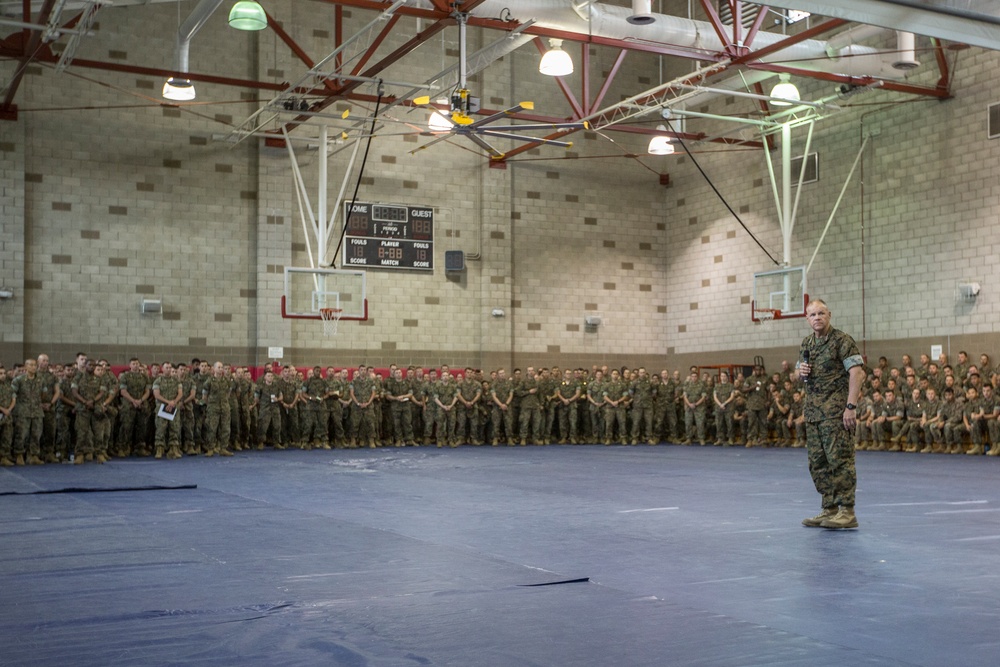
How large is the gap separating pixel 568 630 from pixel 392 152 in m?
21.1

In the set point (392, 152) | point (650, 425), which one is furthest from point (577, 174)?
point (650, 425)

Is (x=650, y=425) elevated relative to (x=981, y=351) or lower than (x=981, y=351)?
lower

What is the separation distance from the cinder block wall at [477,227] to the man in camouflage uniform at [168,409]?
4743 millimetres

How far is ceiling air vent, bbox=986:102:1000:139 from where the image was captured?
19172 mm

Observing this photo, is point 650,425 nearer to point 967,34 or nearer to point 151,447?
point 151,447

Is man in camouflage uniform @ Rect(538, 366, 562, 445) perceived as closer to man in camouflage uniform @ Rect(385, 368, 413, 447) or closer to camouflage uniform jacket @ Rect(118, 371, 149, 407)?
man in camouflage uniform @ Rect(385, 368, 413, 447)

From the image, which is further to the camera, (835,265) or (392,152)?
(392,152)

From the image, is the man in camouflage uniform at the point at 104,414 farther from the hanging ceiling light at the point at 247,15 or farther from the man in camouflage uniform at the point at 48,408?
the hanging ceiling light at the point at 247,15

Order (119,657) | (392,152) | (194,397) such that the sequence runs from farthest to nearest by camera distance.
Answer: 1. (392,152)
2. (194,397)
3. (119,657)

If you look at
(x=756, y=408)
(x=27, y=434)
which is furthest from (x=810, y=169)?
(x=27, y=434)

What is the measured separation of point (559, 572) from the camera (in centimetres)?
630

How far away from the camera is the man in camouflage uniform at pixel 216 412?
60.2 ft

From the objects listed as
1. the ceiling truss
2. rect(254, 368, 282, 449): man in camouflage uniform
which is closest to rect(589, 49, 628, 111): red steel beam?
the ceiling truss

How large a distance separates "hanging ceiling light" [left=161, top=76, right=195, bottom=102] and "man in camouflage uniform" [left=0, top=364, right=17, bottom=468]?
22.2 ft
